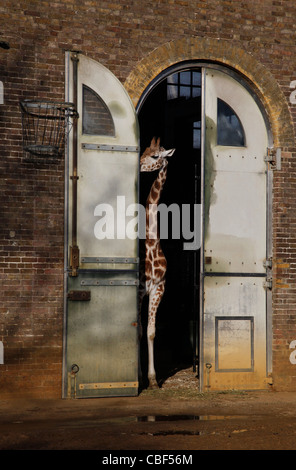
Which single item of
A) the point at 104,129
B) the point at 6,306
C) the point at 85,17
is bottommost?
the point at 6,306

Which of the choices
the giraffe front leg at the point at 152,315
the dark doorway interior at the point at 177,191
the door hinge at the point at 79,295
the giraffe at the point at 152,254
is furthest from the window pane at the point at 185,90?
the door hinge at the point at 79,295

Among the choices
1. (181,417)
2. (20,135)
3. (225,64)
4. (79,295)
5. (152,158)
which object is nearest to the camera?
(181,417)

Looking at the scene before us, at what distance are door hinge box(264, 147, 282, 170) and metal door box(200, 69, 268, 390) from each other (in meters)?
0.08

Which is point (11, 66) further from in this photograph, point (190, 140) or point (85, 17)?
point (190, 140)

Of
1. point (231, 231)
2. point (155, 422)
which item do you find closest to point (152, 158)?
point (231, 231)

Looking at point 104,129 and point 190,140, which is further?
point 190,140

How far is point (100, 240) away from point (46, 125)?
1.62 m

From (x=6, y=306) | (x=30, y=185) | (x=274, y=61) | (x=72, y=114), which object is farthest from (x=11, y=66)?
(x=274, y=61)

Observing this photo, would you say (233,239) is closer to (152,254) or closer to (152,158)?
(152,254)

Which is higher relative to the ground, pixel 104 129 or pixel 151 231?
pixel 104 129

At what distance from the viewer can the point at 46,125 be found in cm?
880

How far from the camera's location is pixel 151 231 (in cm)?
1019

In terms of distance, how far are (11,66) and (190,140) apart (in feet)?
25.9

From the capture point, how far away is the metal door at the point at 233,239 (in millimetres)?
9500
